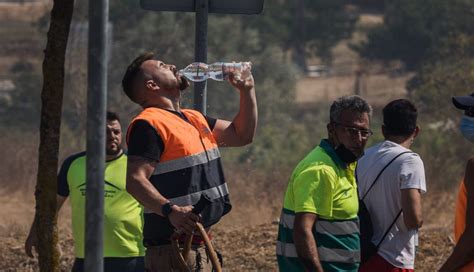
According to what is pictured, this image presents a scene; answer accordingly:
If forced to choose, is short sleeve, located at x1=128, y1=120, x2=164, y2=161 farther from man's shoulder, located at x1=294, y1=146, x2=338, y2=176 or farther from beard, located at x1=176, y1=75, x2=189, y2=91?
man's shoulder, located at x1=294, y1=146, x2=338, y2=176

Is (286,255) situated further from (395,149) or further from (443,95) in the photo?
(443,95)

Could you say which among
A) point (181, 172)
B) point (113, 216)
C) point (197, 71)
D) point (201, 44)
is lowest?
point (113, 216)

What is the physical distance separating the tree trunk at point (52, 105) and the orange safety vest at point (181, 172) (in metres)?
0.82

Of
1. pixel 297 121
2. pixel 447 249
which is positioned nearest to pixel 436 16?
pixel 297 121

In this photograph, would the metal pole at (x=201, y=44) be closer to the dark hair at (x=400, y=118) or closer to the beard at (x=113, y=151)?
the dark hair at (x=400, y=118)

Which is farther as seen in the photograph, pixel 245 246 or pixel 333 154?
pixel 245 246

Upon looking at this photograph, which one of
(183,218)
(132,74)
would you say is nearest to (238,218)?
(132,74)

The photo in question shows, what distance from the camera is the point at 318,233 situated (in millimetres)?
5715

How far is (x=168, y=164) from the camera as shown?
5.48 metres

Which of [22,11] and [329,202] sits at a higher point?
[329,202]

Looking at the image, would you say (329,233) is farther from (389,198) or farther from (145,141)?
(145,141)

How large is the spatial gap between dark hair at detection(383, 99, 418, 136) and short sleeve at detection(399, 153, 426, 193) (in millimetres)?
220

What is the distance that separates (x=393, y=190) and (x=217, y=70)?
3.62 feet

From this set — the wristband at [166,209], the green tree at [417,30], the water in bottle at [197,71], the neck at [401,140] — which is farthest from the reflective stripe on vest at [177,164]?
the green tree at [417,30]
